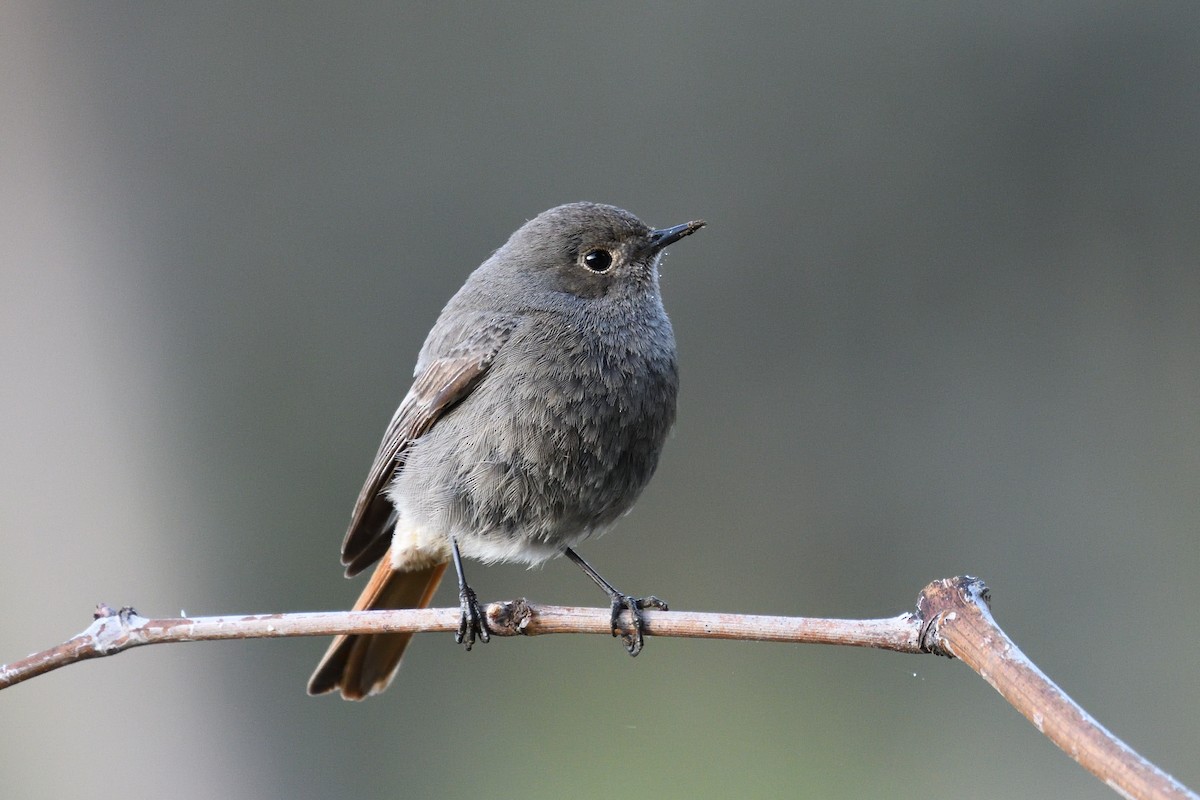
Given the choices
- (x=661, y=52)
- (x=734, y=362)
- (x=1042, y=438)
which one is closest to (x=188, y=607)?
(x=734, y=362)

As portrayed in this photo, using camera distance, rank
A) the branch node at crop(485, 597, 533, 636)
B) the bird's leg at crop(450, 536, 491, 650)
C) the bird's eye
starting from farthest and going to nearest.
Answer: the bird's eye, the bird's leg at crop(450, 536, 491, 650), the branch node at crop(485, 597, 533, 636)

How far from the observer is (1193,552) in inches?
206

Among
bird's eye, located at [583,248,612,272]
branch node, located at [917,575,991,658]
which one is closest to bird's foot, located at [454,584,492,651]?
bird's eye, located at [583,248,612,272]

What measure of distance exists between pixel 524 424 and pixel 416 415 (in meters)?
0.53

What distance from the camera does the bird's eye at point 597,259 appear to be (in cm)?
353

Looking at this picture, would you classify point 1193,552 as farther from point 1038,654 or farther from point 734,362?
point 734,362

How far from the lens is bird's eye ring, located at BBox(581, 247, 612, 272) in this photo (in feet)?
11.6

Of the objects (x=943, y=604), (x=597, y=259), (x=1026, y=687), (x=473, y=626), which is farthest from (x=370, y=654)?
(x=1026, y=687)

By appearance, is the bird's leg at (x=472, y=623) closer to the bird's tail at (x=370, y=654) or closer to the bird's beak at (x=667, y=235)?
the bird's tail at (x=370, y=654)

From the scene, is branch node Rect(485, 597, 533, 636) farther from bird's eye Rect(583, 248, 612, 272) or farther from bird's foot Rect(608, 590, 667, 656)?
bird's eye Rect(583, 248, 612, 272)

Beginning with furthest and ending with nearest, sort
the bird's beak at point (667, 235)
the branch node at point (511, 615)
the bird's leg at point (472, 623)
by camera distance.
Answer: the bird's beak at point (667, 235), the bird's leg at point (472, 623), the branch node at point (511, 615)

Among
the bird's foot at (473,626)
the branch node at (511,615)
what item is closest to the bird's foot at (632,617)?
the branch node at (511,615)

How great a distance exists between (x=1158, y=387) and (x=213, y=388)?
4411mm

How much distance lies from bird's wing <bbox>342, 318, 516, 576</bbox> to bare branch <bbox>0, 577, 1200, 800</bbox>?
0.88 m
